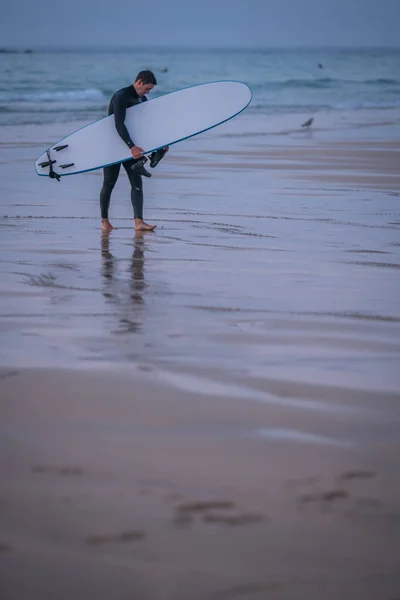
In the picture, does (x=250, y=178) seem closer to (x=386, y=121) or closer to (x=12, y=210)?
(x=12, y=210)

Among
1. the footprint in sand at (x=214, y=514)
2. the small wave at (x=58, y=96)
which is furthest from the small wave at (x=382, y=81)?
the footprint in sand at (x=214, y=514)

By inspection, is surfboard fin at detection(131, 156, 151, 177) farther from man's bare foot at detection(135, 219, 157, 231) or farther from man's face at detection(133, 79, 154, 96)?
man's face at detection(133, 79, 154, 96)

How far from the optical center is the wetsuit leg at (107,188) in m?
9.20

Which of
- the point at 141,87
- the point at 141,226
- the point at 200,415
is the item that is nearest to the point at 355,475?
the point at 200,415

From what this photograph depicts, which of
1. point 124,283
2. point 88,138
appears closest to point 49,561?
point 124,283

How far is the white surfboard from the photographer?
9.73 m

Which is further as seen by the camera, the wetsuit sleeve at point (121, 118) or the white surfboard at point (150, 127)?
the white surfboard at point (150, 127)

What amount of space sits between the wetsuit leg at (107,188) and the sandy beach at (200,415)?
45cm

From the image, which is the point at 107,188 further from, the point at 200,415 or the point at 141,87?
the point at 200,415

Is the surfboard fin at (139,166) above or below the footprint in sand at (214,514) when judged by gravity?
above

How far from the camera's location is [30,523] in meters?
2.91

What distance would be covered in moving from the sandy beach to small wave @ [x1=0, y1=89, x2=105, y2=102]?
1288 inches

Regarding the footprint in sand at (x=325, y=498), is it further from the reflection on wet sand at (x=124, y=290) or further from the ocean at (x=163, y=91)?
the ocean at (x=163, y=91)

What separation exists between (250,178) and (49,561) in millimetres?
11189
